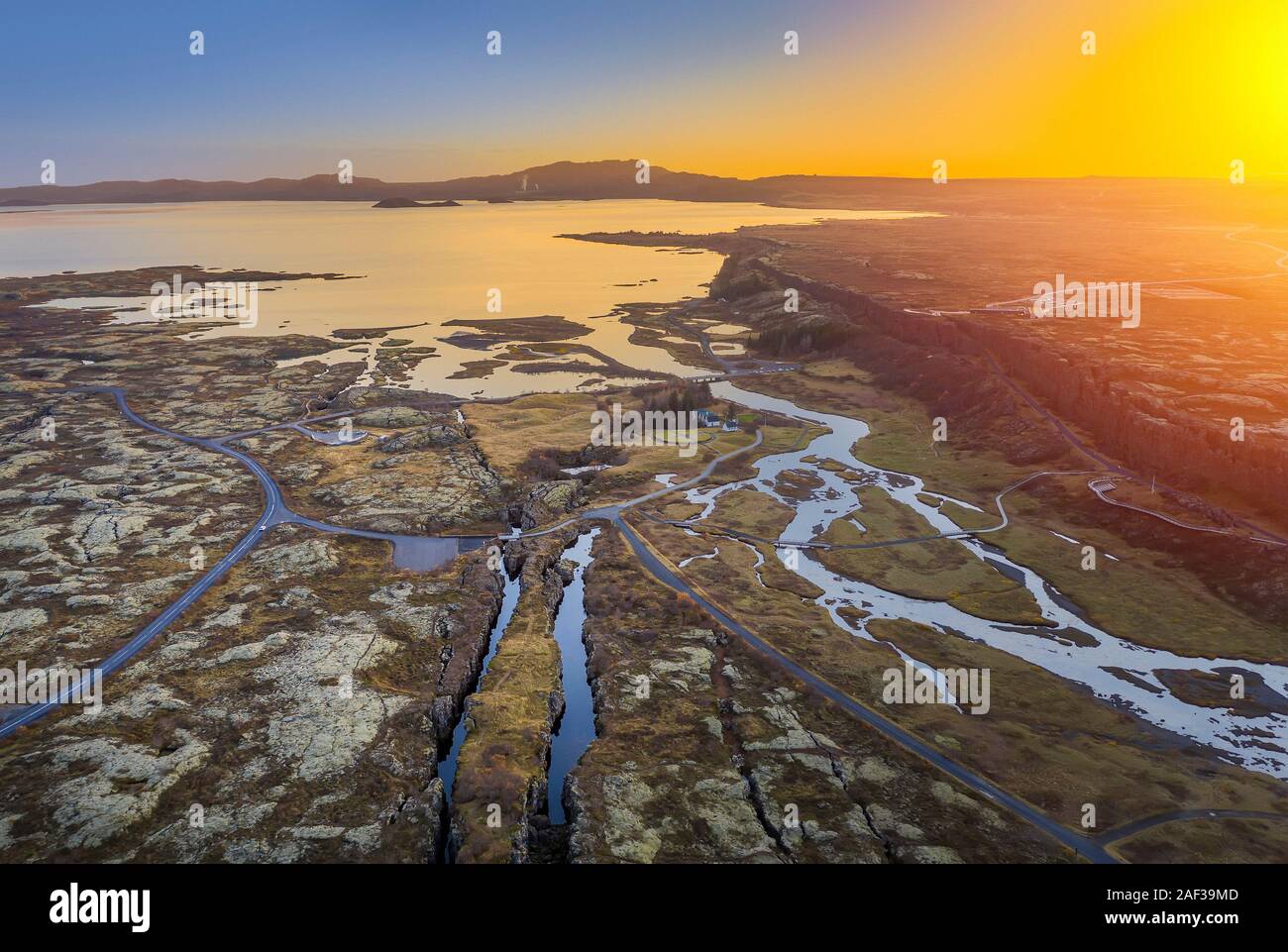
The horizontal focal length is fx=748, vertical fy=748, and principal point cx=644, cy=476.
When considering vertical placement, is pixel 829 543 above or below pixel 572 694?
above

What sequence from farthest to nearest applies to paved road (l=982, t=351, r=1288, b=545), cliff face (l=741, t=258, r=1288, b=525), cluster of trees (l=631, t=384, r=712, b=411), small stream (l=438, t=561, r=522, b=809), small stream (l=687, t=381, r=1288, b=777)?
cluster of trees (l=631, t=384, r=712, b=411) → cliff face (l=741, t=258, r=1288, b=525) → paved road (l=982, t=351, r=1288, b=545) → small stream (l=687, t=381, r=1288, b=777) → small stream (l=438, t=561, r=522, b=809)

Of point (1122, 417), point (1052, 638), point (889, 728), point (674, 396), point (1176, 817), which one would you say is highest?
point (674, 396)

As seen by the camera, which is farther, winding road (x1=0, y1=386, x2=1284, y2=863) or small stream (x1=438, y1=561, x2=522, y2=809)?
small stream (x1=438, y1=561, x2=522, y2=809)

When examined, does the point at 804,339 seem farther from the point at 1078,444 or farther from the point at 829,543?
the point at 829,543

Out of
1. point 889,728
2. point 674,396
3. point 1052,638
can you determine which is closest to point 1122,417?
point 1052,638

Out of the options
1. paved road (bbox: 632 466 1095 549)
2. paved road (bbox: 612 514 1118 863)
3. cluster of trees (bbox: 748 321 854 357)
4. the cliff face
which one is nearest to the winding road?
paved road (bbox: 612 514 1118 863)

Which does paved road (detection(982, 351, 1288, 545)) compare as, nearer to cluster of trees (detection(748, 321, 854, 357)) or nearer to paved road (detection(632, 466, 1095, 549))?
paved road (detection(632, 466, 1095, 549))
